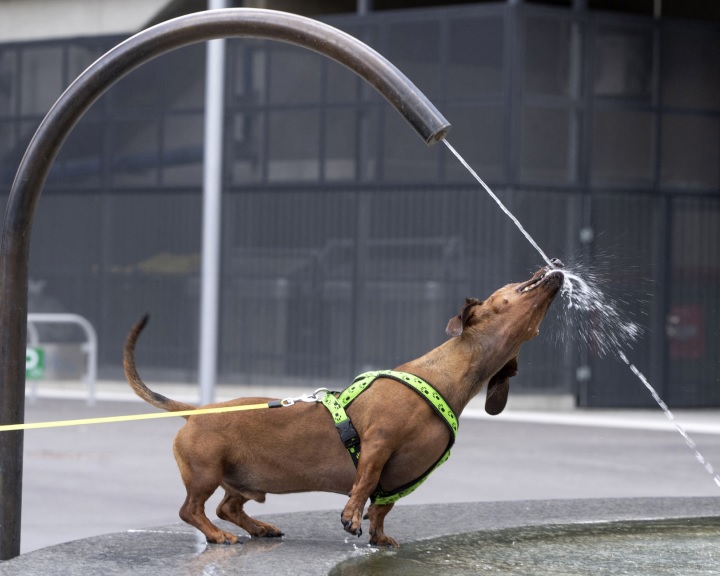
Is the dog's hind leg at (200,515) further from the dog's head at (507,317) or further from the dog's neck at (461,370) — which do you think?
the dog's head at (507,317)

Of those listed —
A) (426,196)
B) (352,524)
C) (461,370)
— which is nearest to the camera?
(352,524)

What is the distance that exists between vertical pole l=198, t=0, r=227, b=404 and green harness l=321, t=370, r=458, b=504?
11.9 meters

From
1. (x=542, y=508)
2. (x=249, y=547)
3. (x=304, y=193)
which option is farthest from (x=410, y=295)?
(x=249, y=547)

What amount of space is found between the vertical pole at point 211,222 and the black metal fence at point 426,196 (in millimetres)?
2965

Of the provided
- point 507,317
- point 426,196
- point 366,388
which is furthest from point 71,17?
point 507,317

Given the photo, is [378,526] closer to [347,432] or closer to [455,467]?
[347,432]

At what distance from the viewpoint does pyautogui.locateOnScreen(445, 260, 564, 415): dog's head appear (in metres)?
4.80

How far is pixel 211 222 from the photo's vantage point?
16.7 m

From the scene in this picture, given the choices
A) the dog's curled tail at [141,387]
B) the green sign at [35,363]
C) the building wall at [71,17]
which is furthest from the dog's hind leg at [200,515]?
the building wall at [71,17]

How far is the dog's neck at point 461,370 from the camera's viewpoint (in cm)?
482

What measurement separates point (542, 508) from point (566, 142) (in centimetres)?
1359

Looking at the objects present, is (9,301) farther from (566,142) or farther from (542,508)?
(566,142)

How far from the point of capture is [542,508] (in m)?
5.85

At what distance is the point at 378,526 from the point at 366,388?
21.3 inches
